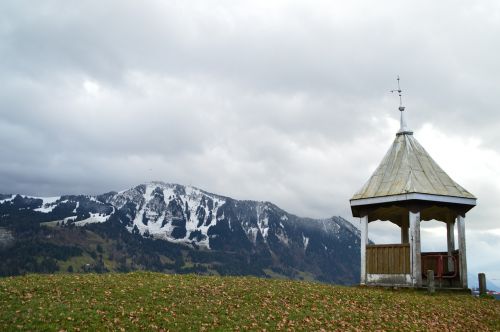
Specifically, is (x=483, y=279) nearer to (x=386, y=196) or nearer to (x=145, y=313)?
(x=386, y=196)

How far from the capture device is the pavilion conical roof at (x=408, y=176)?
108 ft

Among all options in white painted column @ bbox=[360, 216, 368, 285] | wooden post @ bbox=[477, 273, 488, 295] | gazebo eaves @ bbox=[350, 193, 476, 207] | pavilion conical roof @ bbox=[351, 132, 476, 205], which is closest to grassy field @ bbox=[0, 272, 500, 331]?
wooden post @ bbox=[477, 273, 488, 295]

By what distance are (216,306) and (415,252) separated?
14808mm

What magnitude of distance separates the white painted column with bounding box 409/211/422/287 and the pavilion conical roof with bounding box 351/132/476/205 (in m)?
2.10

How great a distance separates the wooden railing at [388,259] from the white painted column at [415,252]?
0.38 m

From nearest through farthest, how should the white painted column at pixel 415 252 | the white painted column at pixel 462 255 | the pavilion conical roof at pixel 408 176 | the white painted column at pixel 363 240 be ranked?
the white painted column at pixel 415 252 → the white painted column at pixel 462 255 → the pavilion conical roof at pixel 408 176 → the white painted column at pixel 363 240

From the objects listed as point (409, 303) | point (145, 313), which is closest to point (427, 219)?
point (409, 303)

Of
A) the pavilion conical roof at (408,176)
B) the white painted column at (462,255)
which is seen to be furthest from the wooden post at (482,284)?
the pavilion conical roof at (408,176)

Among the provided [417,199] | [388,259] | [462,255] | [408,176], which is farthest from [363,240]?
[462,255]

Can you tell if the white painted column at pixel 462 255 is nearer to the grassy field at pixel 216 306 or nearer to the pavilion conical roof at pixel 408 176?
the pavilion conical roof at pixel 408 176

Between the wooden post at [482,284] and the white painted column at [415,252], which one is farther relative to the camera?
the wooden post at [482,284]

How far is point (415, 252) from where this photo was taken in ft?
103

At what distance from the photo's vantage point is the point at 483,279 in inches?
1272

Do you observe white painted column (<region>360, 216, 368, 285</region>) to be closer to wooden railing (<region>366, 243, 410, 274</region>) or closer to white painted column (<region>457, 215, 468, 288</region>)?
wooden railing (<region>366, 243, 410, 274</region>)
